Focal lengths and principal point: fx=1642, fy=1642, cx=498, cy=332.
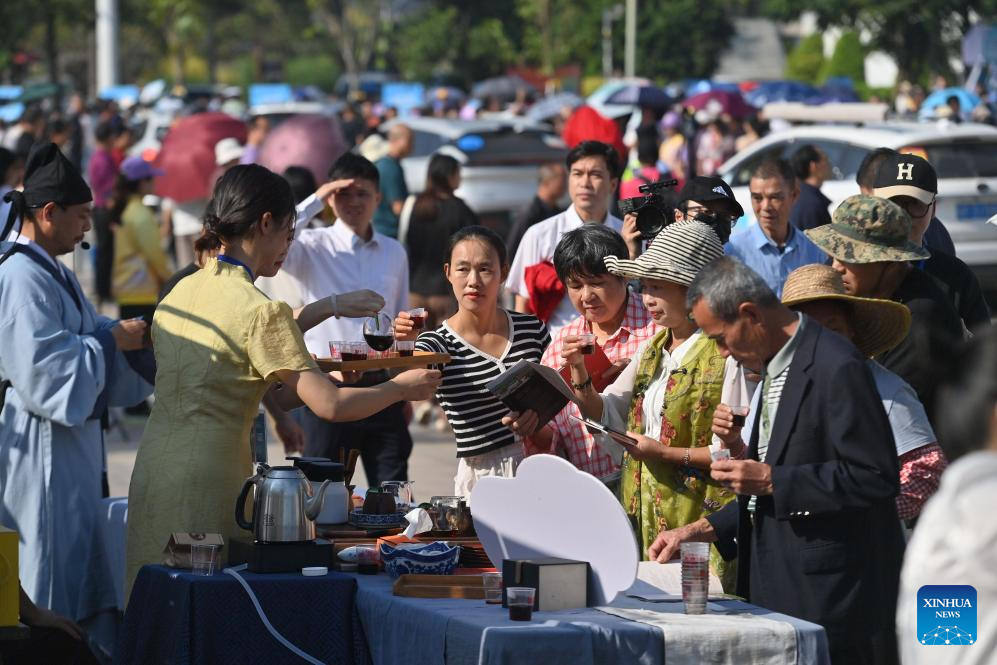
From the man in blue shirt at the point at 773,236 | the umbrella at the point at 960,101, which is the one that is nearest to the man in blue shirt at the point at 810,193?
the man in blue shirt at the point at 773,236

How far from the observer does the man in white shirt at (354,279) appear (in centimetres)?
768

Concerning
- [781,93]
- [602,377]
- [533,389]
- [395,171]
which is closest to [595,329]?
[602,377]

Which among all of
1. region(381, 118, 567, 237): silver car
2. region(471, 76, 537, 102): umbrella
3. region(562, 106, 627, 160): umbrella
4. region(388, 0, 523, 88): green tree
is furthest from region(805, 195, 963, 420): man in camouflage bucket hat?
region(388, 0, 523, 88): green tree

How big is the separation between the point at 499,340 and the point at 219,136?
11760mm

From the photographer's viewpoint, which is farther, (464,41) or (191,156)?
(464,41)

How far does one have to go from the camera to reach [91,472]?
6.68 m

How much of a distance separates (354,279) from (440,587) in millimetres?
3457

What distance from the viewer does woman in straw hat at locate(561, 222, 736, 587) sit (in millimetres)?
5375

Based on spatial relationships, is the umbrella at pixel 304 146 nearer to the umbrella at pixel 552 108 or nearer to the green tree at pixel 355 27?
the umbrella at pixel 552 108

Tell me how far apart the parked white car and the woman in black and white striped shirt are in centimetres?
783

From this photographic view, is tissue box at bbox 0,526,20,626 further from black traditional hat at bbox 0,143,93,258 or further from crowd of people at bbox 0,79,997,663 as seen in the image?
black traditional hat at bbox 0,143,93,258

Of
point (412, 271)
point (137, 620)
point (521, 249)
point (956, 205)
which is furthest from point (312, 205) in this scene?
point (956, 205)

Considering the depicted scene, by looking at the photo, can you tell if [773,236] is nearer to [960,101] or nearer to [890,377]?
[890,377]

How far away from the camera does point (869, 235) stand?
5602 mm
